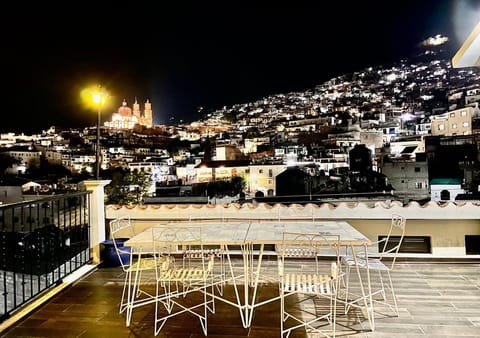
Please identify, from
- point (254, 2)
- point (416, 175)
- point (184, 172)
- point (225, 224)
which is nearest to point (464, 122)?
point (416, 175)

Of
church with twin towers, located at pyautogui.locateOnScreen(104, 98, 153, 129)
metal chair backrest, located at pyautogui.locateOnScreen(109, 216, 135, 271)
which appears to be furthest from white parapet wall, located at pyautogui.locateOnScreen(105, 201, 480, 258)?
church with twin towers, located at pyautogui.locateOnScreen(104, 98, 153, 129)

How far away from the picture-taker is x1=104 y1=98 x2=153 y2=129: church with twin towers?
282 feet

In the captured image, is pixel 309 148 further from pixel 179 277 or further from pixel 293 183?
pixel 179 277

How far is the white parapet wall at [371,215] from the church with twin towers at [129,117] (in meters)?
82.2

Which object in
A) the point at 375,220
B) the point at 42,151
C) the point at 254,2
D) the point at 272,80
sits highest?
the point at 272,80

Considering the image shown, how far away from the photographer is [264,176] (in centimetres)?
3203

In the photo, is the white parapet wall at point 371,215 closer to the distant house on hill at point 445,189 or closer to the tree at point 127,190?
the distant house on hill at point 445,189

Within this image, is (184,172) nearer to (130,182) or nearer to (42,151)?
(130,182)

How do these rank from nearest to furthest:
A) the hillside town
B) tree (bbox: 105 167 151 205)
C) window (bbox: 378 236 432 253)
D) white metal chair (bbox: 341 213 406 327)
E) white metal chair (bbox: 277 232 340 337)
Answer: white metal chair (bbox: 277 232 340 337), white metal chair (bbox: 341 213 406 327), window (bbox: 378 236 432 253), tree (bbox: 105 167 151 205), the hillside town

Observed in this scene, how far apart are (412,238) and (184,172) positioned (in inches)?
1554

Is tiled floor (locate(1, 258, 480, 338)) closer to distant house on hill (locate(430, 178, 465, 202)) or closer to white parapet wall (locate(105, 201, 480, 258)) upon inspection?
white parapet wall (locate(105, 201, 480, 258))

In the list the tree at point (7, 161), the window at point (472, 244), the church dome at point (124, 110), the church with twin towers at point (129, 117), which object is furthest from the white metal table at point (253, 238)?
the church dome at point (124, 110)

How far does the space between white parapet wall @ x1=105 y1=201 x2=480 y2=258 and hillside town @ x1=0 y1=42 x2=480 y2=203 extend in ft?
22.8

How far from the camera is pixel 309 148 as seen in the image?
42.2 m
